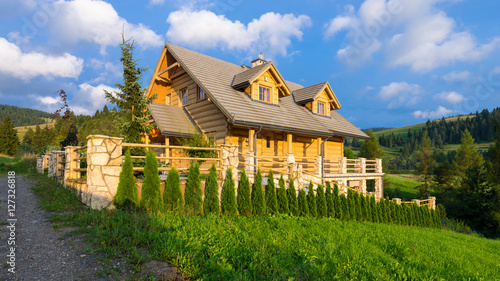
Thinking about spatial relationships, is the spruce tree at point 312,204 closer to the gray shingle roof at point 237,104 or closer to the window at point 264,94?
the gray shingle roof at point 237,104

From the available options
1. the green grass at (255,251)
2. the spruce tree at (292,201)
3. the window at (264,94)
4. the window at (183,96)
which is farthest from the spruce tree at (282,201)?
the window at (183,96)

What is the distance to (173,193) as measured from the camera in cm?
767

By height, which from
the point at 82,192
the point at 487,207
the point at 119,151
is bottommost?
the point at 487,207

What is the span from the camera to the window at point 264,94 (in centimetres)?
1650

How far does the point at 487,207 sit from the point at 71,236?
3308 cm

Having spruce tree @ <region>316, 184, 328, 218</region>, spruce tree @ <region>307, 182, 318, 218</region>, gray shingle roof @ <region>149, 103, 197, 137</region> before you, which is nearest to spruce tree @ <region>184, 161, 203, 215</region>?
spruce tree @ <region>307, 182, 318, 218</region>

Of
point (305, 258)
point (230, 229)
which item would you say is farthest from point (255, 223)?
point (305, 258)

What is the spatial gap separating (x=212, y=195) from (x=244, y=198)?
3.90 ft

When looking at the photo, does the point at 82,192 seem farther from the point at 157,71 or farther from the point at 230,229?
the point at 157,71

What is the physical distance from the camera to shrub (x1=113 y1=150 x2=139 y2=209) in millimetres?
6961

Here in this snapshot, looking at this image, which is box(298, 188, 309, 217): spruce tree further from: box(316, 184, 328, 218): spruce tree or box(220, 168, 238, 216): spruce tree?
box(220, 168, 238, 216): spruce tree

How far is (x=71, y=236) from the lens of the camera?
5227 millimetres

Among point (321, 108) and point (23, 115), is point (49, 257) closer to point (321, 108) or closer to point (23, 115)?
point (321, 108)

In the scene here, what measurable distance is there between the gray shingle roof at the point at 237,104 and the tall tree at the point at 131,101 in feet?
8.67
